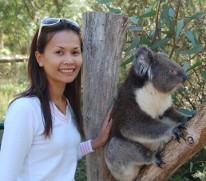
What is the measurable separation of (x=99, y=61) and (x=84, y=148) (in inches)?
20.6

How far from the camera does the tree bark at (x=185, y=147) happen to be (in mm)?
1920

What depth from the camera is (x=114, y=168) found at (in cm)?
251

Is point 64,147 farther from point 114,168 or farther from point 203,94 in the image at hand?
point 203,94

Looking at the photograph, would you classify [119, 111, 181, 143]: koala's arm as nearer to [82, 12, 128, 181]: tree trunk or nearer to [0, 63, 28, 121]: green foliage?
[82, 12, 128, 181]: tree trunk

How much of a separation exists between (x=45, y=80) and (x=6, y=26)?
5.57m

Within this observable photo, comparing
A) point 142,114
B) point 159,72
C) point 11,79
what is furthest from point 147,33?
point 11,79

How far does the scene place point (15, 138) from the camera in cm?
167

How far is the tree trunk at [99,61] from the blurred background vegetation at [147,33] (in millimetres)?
222

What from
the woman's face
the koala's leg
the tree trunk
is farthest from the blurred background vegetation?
the woman's face

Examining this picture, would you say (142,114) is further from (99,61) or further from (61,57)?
(61,57)

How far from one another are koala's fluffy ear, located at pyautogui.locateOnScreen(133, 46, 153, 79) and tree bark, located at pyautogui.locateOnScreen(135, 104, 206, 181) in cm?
45

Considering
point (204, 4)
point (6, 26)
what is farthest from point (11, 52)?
point (204, 4)

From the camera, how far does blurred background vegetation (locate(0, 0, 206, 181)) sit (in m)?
2.58

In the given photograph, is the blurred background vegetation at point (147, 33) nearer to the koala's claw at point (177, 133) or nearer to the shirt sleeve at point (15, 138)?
the koala's claw at point (177, 133)
